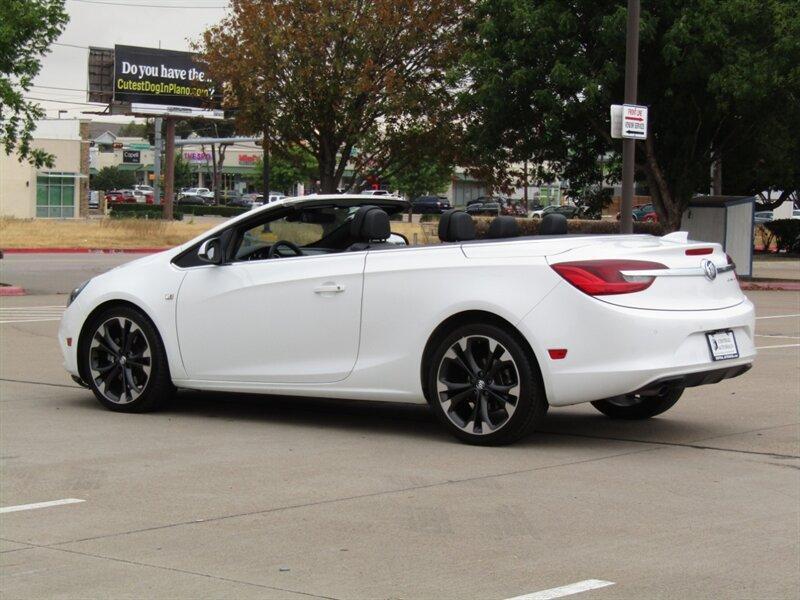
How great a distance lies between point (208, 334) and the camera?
29.7ft

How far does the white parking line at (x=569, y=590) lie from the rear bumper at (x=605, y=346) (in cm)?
260

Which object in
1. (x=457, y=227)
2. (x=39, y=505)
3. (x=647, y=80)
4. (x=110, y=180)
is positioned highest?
(x=110, y=180)

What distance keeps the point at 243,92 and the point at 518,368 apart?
25491 mm

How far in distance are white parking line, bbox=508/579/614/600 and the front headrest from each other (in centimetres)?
424

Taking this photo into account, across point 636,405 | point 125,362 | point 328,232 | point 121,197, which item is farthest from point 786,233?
point 121,197

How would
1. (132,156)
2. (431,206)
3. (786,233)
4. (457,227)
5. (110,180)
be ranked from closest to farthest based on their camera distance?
(457,227) < (786,233) < (431,206) < (110,180) < (132,156)

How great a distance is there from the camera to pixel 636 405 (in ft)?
30.2

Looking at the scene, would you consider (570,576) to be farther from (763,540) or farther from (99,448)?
(99,448)

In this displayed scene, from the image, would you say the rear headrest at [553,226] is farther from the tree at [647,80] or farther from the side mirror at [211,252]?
the tree at [647,80]

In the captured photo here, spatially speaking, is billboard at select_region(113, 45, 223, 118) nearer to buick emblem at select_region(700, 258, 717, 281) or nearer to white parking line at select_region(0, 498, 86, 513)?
buick emblem at select_region(700, 258, 717, 281)

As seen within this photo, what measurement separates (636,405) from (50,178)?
71452 mm

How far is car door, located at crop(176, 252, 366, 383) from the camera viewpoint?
8531 mm

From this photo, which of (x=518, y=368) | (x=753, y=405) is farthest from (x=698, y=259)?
(x=753, y=405)

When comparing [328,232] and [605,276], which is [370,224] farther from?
[605,276]
